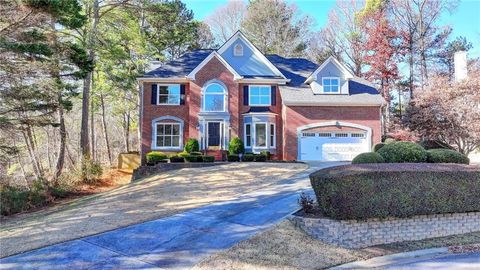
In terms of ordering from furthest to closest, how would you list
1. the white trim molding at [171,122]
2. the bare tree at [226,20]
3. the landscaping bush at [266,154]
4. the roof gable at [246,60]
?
the bare tree at [226,20], the roof gable at [246,60], the white trim molding at [171,122], the landscaping bush at [266,154]

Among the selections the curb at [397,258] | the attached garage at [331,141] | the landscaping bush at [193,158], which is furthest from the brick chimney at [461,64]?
the curb at [397,258]

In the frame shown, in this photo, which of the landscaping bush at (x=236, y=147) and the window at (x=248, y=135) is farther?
the window at (x=248, y=135)

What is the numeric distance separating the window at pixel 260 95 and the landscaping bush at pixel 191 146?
4655mm

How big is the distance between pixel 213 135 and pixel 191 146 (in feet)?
6.03

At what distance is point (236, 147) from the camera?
2195 centimetres

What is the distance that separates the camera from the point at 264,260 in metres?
6.35

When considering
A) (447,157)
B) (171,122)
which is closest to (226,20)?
(171,122)

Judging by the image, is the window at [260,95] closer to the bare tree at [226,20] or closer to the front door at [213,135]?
the front door at [213,135]

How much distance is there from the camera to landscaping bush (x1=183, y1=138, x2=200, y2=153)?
2184 cm

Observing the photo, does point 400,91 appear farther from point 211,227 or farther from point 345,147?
point 211,227

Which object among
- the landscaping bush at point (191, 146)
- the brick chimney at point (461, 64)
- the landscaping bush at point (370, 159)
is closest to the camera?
the landscaping bush at point (370, 159)

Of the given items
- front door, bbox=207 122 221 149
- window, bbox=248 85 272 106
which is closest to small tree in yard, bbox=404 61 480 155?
window, bbox=248 85 272 106

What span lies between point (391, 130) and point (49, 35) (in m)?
23.8

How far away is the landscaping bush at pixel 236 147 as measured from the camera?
863 inches
